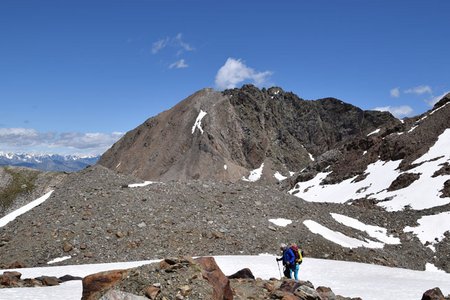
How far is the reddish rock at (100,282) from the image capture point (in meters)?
12.3

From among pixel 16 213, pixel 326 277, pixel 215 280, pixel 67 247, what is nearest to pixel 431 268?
pixel 326 277

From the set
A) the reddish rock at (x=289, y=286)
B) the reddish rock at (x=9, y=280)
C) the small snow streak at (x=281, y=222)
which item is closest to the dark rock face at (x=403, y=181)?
the small snow streak at (x=281, y=222)

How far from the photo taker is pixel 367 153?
97.6 metres

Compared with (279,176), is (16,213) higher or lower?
lower

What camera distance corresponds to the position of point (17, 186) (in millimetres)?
49156

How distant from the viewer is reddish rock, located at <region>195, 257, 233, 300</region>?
1203 cm

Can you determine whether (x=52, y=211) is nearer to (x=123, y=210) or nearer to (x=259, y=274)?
(x=123, y=210)

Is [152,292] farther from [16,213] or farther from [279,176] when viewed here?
[279,176]

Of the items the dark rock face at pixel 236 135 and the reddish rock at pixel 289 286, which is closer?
the reddish rock at pixel 289 286

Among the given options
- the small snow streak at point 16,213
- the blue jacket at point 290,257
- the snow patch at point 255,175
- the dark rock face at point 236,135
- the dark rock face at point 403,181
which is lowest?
the blue jacket at point 290,257

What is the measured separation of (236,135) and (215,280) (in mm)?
138504

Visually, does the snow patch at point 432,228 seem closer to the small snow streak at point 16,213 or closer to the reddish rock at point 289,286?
the reddish rock at point 289,286

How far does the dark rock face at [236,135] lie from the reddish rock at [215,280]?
351 ft

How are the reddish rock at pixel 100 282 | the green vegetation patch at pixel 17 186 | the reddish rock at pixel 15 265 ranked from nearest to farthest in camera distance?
1. the reddish rock at pixel 100 282
2. the reddish rock at pixel 15 265
3. the green vegetation patch at pixel 17 186
